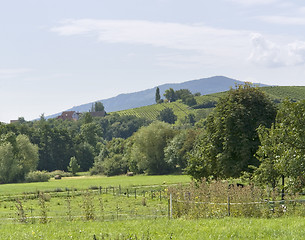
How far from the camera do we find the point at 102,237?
14.9m

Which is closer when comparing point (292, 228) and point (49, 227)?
point (292, 228)

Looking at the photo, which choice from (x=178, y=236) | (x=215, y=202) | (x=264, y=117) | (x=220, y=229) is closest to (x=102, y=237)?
(x=178, y=236)

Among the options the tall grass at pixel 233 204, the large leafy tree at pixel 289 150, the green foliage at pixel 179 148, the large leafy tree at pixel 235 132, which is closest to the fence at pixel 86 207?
the tall grass at pixel 233 204

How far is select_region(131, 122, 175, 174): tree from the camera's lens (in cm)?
10631

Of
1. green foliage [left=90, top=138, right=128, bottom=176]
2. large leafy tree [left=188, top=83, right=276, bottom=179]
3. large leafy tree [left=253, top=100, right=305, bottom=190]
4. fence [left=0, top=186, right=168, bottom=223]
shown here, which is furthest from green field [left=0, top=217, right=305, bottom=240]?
green foliage [left=90, top=138, right=128, bottom=176]

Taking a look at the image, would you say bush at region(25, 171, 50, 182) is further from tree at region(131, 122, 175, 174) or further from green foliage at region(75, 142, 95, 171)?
green foliage at region(75, 142, 95, 171)

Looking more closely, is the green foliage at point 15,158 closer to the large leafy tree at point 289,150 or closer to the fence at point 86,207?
the fence at point 86,207

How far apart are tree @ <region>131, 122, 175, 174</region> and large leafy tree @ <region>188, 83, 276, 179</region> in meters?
63.4

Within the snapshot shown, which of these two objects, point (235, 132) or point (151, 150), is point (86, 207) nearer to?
point (235, 132)

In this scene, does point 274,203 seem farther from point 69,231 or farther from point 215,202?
point 69,231

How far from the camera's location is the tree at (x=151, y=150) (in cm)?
10631

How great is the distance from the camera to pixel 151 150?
4183 inches

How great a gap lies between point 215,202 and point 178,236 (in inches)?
309

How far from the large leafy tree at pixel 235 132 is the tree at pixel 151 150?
6335 cm
